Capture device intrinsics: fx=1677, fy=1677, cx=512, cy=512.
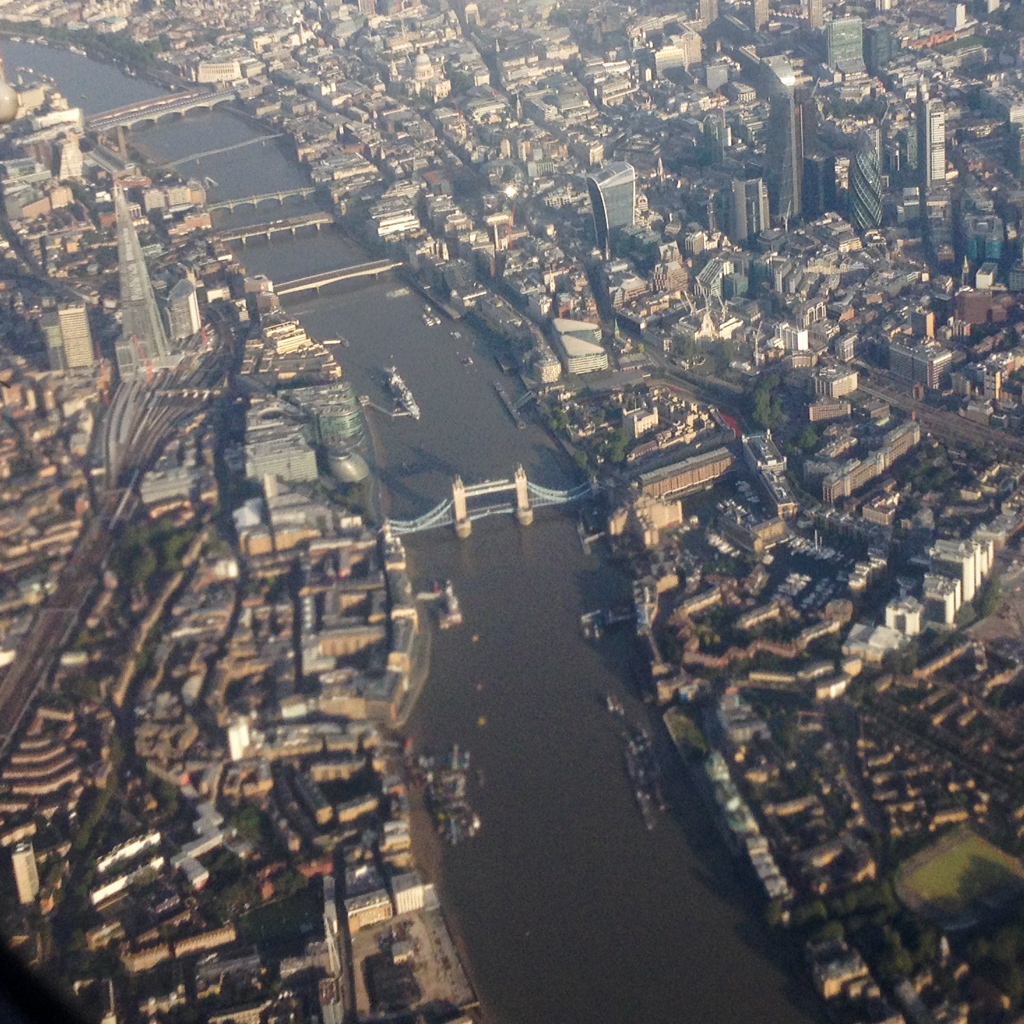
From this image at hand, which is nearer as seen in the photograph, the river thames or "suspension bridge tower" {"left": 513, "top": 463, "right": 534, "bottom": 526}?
the river thames

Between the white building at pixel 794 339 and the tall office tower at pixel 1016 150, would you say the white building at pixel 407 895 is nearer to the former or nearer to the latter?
the white building at pixel 794 339

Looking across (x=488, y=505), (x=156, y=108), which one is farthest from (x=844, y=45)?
(x=488, y=505)

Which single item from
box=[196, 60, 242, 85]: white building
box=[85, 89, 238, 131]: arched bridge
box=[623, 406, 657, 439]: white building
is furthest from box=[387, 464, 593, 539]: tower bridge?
box=[196, 60, 242, 85]: white building

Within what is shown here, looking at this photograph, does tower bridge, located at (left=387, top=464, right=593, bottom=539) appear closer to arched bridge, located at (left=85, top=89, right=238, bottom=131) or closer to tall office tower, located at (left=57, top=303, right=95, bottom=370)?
tall office tower, located at (left=57, top=303, right=95, bottom=370)

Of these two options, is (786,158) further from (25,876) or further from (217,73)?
(25,876)

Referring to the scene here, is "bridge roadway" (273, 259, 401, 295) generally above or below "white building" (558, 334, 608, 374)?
below
